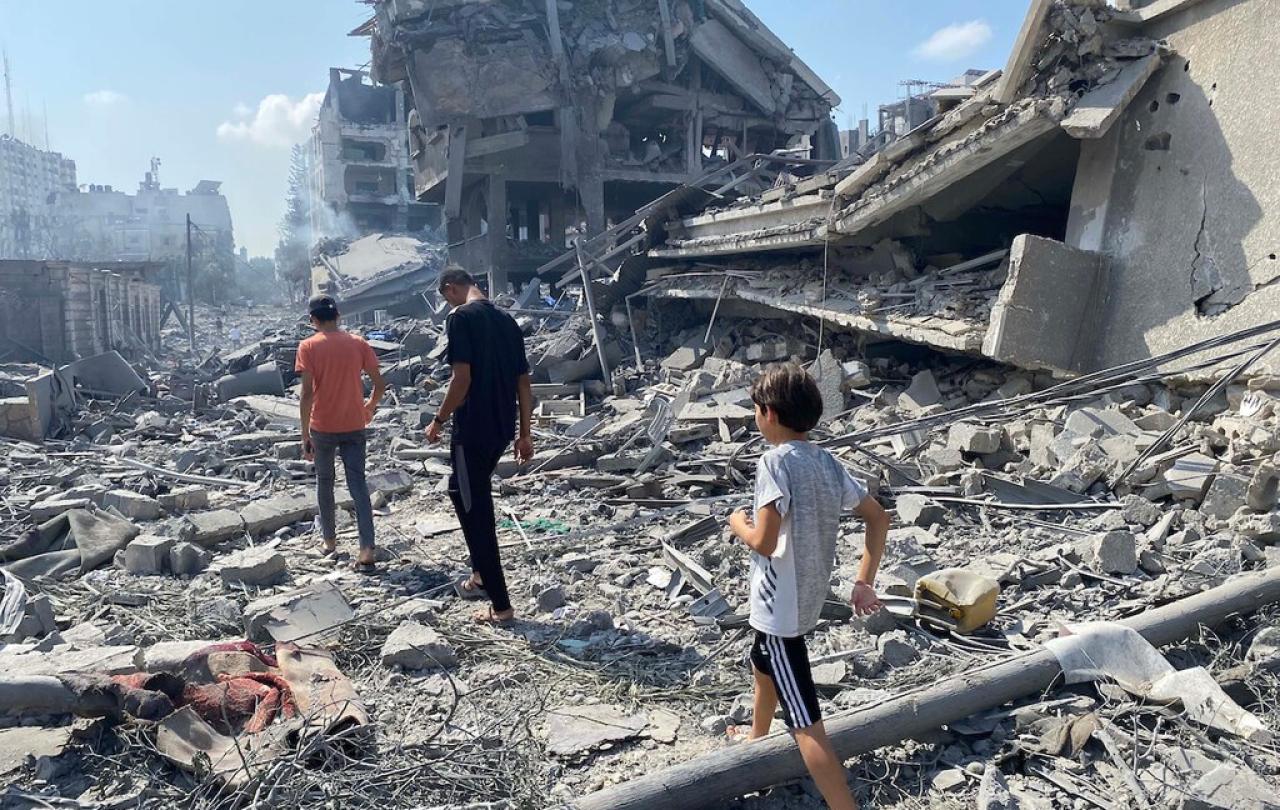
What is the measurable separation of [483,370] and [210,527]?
3079 mm

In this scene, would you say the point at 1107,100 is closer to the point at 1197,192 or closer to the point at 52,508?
the point at 1197,192

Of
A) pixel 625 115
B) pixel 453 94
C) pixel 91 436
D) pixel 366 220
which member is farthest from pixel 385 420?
pixel 366 220

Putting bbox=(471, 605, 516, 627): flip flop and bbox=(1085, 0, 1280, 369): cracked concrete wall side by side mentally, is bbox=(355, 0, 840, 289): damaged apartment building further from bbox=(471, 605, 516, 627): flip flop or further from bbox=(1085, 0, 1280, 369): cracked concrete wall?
bbox=(471, 605, 516, 627): flip flop

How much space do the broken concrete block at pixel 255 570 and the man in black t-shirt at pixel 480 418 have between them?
1.66 m

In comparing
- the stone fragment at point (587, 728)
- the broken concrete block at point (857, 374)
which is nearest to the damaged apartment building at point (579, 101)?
the broken concrete block at point (857, 374)

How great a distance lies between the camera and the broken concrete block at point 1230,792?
2424 millimetres

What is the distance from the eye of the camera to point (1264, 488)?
469 centimetres

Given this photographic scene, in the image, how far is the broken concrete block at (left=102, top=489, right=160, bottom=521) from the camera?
686cm

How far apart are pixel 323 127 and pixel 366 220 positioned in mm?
5220

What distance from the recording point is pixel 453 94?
18750 millimetres

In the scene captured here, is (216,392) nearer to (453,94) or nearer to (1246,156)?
(453,94)

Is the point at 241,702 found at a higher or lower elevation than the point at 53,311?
lower

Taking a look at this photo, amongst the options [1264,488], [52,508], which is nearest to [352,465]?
[52,508]

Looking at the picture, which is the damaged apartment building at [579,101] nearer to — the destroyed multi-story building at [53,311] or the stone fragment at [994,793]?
the destroyed multi-story building at [53,311]
